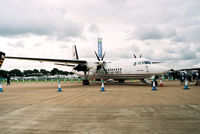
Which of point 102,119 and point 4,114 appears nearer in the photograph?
point 102,119

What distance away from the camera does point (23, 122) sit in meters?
5.05

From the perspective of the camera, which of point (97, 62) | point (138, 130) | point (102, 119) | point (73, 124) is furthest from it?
point (97, 62)

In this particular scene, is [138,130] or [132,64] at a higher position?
[132,64]

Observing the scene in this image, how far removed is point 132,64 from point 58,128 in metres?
16.2

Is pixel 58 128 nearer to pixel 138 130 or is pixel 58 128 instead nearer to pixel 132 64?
pixel 138 130

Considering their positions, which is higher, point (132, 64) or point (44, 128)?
point (132, 64)

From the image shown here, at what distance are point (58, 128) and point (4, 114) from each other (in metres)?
2.81

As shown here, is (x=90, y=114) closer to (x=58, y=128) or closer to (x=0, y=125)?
(x=58, y=128)

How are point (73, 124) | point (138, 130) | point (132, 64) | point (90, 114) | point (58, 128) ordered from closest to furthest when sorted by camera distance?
point (138, 130)
point (58, 128)
point (73, 124)
point (90, 114)
point (132, 64)

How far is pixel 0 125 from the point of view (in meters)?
4.73

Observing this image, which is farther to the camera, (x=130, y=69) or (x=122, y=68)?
(x=122, y=68)

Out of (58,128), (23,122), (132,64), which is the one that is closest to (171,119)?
(58,128)

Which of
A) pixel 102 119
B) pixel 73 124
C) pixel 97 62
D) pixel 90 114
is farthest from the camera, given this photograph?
pixel 97 62

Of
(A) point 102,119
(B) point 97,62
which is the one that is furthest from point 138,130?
(B) point 97,62
